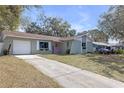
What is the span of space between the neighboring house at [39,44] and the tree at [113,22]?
4.41m

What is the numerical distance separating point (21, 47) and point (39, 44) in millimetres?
3178

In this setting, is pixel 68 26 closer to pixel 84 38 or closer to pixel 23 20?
pixel 84 38

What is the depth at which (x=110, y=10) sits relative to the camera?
26.2 metres

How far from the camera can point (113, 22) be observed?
2703cm

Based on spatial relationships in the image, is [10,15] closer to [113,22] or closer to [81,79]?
[81,79]

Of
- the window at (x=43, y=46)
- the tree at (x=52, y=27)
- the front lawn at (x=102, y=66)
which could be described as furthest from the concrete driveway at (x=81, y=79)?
the tree at (x=52, y=27)

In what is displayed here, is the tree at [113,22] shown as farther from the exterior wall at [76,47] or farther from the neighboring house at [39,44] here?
the exterior wall at [76,47]

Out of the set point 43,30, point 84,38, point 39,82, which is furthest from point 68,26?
point 39,82

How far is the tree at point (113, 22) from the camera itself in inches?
923

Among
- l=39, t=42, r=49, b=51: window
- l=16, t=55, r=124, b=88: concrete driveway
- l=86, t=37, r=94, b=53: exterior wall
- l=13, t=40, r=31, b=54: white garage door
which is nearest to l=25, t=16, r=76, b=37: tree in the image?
l=86, t=37, r=94, b=53: exterior wall

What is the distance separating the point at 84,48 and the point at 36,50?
9390mm

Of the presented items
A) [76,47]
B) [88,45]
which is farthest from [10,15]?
[88,45]

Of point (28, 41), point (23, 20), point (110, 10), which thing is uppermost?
point (110, 10)

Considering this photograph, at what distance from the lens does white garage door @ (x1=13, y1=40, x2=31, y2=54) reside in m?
22.7
